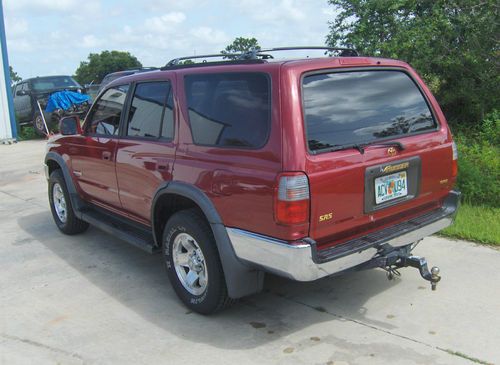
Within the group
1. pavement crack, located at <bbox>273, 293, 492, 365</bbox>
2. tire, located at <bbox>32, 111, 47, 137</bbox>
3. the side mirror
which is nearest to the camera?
pavement crack, located at <bbox>273, 293, 492, 365</bbox>

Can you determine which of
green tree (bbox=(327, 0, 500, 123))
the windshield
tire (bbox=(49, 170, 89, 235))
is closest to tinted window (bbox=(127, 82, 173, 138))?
tire (bbox=(49, 170, 89, 235))

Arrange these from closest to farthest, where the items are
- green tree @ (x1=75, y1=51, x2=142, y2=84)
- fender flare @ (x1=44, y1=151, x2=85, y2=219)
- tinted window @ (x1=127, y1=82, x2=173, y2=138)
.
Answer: tinted window @ (x1=127, y1=82, x2=173, y2=138)
fender flare @ (x1=44, y1=151, x2=85, y2=219)
green tree @ (x1=75, y1=51, x2=142, y2=84)

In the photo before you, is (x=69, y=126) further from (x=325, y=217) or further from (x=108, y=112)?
(x=325, y=217)

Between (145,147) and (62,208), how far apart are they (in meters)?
2.44

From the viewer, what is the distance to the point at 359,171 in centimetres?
333

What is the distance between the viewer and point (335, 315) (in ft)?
12.5

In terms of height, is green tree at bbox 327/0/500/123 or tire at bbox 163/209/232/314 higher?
green tree at bbox 327/0/500/123

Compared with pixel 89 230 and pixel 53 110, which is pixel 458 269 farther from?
pixel 53 110

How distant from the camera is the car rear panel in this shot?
313 centimetres

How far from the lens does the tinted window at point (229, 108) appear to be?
130 inches

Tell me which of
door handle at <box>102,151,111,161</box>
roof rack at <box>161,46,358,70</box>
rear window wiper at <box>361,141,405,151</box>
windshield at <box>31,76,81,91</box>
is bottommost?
door handle at <box>102,151,111,161</box>

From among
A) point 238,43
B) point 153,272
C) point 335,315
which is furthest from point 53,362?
point 238,43

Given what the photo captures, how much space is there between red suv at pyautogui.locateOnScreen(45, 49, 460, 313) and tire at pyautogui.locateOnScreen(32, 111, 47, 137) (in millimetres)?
13064

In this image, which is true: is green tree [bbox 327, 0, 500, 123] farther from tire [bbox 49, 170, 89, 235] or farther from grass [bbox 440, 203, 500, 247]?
tire [bbox 49, 170, 89, 235]
